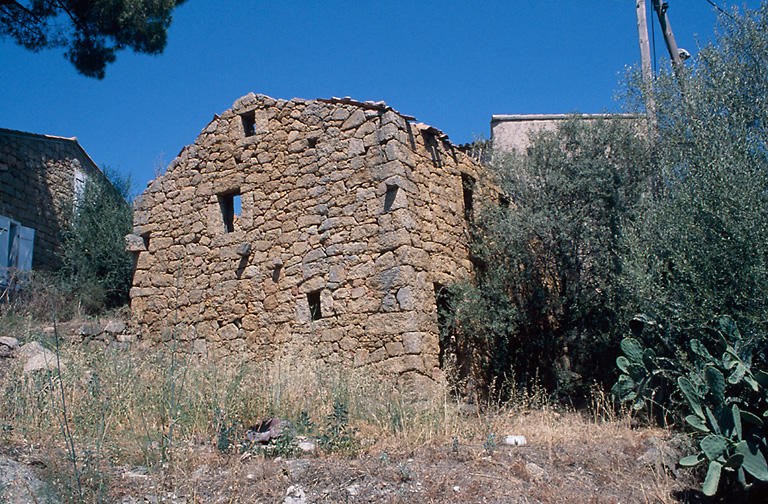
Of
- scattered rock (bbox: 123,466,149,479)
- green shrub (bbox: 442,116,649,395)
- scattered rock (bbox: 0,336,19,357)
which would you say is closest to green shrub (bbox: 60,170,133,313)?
scattered rock (bbox: 0,336,19,357)

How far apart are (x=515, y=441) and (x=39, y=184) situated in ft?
43.9

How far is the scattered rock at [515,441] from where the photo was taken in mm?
6227

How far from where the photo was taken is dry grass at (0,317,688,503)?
4828 millimetres

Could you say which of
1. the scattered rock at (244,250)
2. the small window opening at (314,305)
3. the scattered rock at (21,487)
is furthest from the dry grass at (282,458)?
the scattered rock at (244,250)

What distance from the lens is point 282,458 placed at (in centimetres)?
539

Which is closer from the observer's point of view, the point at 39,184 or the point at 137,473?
the point at 137,473

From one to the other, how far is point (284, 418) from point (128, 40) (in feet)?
33.4

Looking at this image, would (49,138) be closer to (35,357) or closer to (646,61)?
(35,357)

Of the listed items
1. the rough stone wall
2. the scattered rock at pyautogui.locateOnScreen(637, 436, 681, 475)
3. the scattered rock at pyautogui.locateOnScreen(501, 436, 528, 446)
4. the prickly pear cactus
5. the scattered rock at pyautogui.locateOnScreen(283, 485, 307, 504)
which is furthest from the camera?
the rough stone wall

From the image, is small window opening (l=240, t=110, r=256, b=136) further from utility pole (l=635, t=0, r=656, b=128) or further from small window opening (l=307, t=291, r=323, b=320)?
utility pole (l=635, t=0, r=656, b=128)

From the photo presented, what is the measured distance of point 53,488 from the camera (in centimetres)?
422

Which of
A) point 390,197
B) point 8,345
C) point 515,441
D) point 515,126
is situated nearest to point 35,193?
point 8,345

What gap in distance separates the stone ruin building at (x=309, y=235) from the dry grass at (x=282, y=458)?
150 centimetres

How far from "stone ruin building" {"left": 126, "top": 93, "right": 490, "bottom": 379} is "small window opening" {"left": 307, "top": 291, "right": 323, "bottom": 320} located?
0.08 ft
